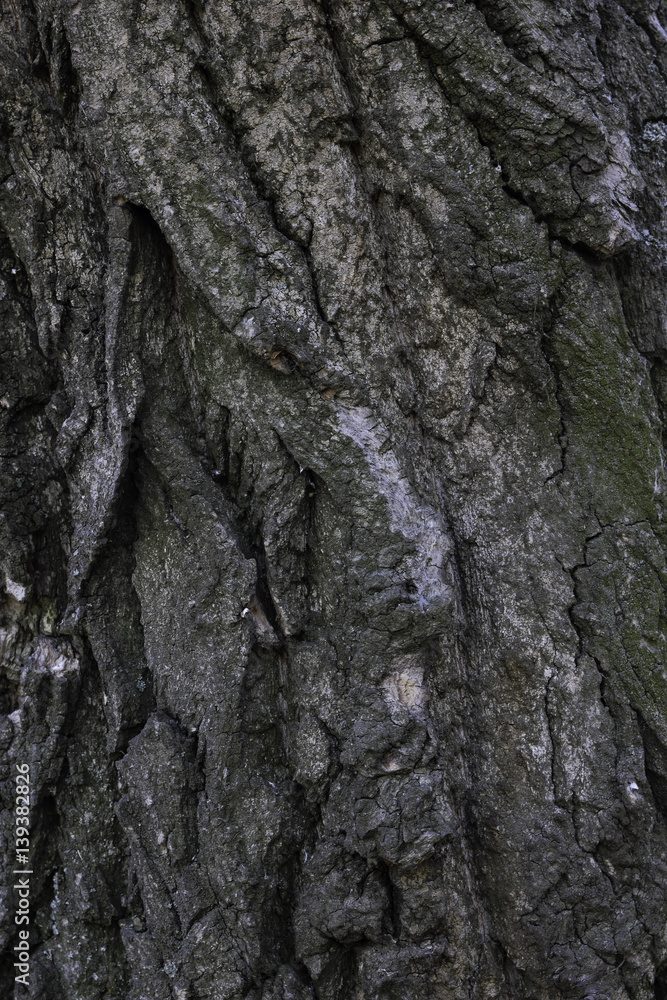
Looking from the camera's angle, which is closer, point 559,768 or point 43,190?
point 559,768

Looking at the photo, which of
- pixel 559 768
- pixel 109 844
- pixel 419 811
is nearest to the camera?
pixel 419 811

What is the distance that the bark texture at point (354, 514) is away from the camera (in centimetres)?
142

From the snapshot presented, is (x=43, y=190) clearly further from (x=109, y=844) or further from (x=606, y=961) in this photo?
(x=606, y=961)

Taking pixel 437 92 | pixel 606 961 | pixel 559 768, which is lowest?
pixel 606 961

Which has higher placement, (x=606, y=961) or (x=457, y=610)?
(x=457, y=610)

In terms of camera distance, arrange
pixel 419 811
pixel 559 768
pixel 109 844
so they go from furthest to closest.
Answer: pixel 109 844 < pixel 559 768 < pixel 419 811

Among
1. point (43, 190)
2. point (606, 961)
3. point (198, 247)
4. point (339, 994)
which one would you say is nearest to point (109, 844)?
point (339, 994)

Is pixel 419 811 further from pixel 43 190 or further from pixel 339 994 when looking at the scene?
pixel 43 190

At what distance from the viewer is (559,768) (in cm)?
147

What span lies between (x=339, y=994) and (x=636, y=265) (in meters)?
1.56

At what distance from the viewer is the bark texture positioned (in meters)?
1.42

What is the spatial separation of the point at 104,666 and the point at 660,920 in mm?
1204

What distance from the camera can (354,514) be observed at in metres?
Result: 1.45

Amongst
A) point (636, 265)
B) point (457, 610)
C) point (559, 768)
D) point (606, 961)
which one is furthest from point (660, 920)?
point (636, 265)
